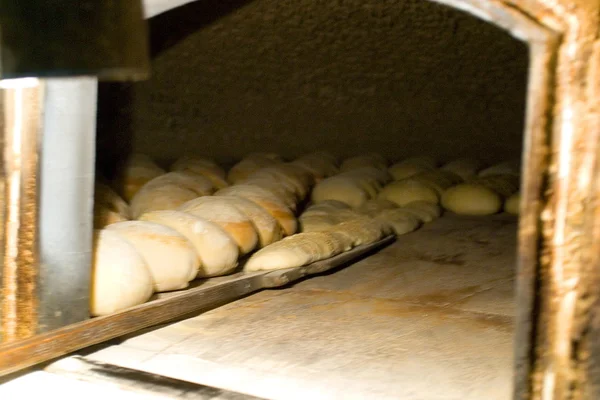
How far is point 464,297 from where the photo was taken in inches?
95.3

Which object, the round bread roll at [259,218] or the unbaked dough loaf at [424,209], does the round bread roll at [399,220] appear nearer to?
the unbaked dough loaf at [424,209]

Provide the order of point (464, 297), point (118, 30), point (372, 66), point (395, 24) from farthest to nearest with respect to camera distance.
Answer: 1. point (372, 66)
2. point (395, 24)
3. point (464, 297)
4. point (118, 30)

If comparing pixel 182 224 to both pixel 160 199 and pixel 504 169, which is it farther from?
pixel 504 169

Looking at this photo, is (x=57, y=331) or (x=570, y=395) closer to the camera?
(x=570, y=395)

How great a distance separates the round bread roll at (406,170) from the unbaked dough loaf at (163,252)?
1.90m

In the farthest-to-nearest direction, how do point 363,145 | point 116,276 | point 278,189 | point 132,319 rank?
point 363,145, point 278,189, point 116,276, point 132,319

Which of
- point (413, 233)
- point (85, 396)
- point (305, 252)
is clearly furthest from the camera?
point (413, 233)

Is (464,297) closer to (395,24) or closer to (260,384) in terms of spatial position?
(260,384)

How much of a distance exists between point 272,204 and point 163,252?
0.93m

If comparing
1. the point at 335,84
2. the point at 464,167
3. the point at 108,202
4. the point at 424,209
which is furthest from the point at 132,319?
the point at 335,84

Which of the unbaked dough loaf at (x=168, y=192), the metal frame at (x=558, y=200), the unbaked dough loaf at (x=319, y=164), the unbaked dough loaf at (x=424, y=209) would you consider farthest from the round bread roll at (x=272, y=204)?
the metal frame at (x=558, y=200)

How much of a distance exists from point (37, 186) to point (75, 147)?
133mm

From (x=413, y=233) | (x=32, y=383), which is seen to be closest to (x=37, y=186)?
(x=32, y=383)

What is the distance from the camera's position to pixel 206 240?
2.55m
